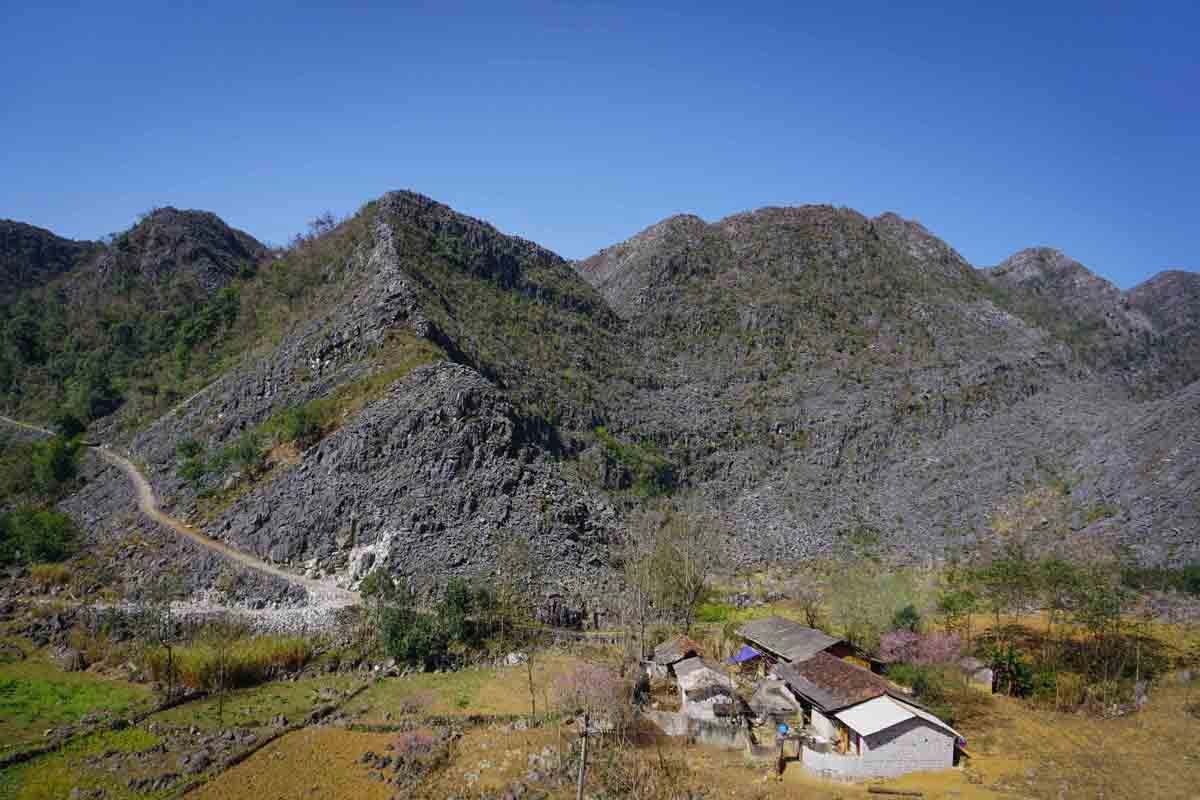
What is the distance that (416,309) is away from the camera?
54.5 m

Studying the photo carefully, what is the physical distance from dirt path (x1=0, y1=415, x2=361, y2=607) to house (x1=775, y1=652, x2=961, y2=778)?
77.2 ft

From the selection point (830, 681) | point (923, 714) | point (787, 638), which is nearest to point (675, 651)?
point (787, 638)

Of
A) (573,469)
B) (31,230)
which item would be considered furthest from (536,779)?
(31,230)

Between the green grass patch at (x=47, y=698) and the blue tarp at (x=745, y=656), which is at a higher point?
the blue tarp at (x=745, y=656)

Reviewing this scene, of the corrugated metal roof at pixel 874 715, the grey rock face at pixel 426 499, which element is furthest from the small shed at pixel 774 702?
the grey rock face at pixel 426 499

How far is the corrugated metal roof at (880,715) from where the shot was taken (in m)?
22.8

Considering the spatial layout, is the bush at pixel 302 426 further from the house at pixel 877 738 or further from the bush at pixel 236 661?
the house at pixel 877 738

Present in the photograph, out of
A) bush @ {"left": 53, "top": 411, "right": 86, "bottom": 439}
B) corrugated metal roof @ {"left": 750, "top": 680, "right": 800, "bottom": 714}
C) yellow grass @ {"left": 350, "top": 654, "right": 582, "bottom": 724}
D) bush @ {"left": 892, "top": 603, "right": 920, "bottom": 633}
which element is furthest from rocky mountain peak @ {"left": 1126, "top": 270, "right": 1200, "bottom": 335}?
bush @ {"left": 53, "top": 411, "right": 86, "bottom": 439}

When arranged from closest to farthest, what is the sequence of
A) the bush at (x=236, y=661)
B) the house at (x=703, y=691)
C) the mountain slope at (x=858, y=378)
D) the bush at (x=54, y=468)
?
the house at (x=703, y=691)
the bush at (x=236, y=661)
the bush at (x=54, y=468)
the mountain slope at (x=858, y=378)

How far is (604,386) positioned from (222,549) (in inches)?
1342

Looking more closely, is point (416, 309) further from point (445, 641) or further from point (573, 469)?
point (445, 641)

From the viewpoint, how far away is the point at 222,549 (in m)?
41.5

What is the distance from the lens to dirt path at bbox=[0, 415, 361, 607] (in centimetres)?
3725

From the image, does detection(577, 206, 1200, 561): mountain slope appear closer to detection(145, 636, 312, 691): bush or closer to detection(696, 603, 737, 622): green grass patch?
detection(696, 603, 737, 622): green grass patch
